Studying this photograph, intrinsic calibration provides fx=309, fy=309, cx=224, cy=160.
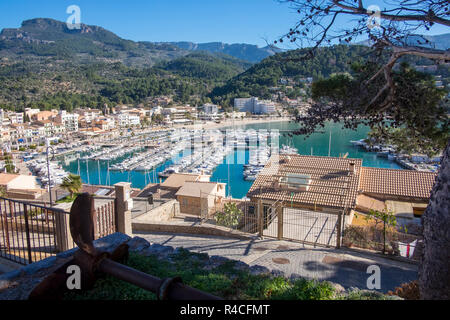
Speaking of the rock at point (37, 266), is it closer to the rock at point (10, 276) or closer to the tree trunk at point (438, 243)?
the rock at point (10, 276)

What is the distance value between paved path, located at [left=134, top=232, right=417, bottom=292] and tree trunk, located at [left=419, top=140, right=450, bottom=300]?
5.63 feet

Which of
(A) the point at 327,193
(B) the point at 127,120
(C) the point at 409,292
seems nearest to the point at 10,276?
(C) the point at 409,292

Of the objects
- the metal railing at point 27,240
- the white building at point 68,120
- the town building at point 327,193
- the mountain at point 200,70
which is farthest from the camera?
the mountain at point 200,70

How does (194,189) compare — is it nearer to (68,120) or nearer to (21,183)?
(21,183)

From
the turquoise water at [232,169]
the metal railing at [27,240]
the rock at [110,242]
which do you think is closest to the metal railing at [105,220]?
the metal railing at [27,240]

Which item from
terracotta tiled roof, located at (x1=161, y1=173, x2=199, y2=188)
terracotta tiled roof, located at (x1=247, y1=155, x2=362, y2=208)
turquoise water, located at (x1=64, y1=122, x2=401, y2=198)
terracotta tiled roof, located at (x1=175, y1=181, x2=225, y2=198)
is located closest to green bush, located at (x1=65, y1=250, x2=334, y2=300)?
terracotta tiled roof, located at (x1=247, y1=155, x2=362, y2=208)

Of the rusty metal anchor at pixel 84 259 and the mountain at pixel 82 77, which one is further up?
the mountain at pixel 82 77

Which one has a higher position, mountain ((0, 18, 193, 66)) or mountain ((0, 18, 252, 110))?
mountain ((0, 18, 193, 66))

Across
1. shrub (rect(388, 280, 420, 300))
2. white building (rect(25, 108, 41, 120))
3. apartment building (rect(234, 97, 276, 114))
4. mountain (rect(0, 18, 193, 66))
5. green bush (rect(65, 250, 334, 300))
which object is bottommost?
shrub (rect(388, 280, 420, 300))

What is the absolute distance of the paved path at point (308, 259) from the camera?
4.82m

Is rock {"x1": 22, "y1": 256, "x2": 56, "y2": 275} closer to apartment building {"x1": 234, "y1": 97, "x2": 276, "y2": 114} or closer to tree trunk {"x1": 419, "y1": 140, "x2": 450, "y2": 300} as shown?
tree trunk {"x1": 419, "y1": 140, "x2": 450, "y2": 300}

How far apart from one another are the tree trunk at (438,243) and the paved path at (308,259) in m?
1.72

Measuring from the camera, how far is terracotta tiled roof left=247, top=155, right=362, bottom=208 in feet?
32.4
